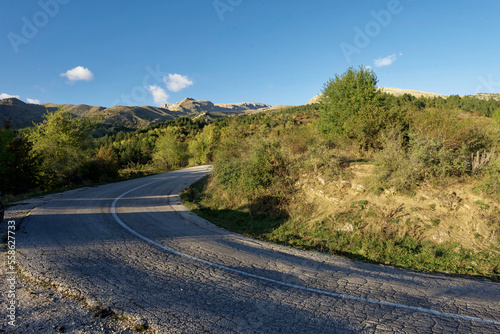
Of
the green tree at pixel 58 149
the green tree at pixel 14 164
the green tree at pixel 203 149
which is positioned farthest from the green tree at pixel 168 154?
the green tree at pixel 14 164

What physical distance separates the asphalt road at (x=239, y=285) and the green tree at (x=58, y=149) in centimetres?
1442

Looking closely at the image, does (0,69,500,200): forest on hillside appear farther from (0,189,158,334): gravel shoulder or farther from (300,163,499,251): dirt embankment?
(0,189,158,334): gravel shoulder

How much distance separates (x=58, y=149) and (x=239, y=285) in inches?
890

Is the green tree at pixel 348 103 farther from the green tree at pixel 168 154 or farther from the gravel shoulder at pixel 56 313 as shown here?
the green tree at pixel 168 154

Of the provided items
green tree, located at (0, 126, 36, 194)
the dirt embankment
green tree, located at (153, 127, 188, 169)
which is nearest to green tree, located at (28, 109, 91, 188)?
→ green tree, located at (0, 126, 36, 194)

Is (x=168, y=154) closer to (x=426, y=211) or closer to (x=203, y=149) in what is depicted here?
(x=203, y=149)

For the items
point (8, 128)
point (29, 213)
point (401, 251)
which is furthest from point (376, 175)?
point (8, 128)

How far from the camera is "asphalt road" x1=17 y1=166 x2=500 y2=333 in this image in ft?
11.3

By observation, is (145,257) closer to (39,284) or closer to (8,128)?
(39,284)

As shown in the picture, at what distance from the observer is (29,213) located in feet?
29.4

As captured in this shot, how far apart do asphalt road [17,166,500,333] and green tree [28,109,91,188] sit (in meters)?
14.4

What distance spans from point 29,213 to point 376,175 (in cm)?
1309

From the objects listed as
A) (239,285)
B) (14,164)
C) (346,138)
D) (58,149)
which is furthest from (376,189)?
(58,149)

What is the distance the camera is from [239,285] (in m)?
4.50
